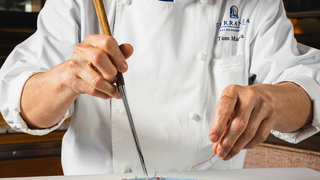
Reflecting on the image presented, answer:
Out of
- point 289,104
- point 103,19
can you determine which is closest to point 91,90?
point 103,19

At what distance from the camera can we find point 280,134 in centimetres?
91

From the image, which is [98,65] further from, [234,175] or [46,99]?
[234,175]

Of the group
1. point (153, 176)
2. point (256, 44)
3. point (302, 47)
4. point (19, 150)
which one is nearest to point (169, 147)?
point (153, 176)

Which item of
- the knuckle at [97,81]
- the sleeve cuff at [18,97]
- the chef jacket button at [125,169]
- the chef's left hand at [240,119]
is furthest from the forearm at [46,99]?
the chef's left hand at [240,119]

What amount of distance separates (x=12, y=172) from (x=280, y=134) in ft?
5.08

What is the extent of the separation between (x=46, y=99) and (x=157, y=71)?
36 centimetres

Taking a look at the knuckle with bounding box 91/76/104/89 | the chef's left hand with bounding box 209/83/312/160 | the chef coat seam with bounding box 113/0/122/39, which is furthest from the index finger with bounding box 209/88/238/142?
the chef coat seam with bounding box 113/0/122/39

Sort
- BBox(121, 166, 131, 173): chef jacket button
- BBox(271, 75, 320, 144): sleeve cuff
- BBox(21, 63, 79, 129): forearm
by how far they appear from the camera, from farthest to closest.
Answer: BBox(121, 166, 131, 173): chef jacket button
BBox(271, 75, 320, 144): sleeve cuff
BBox(21, 63, 79, 129): forearm

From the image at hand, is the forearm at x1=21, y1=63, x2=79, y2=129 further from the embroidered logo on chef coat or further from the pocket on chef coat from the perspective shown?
the embroidered logo on chef coat

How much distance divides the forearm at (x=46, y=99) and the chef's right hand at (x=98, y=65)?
3.3 inches

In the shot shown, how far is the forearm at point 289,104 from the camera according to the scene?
2.33 ft

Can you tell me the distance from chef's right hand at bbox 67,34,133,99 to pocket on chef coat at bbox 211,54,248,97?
47cm

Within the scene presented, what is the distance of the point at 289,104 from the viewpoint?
29.4 inches

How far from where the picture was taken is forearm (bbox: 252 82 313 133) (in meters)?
0.71
